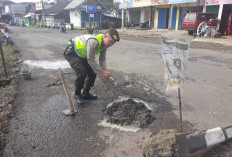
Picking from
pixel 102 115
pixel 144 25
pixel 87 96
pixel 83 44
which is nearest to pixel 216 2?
pixel 144 25

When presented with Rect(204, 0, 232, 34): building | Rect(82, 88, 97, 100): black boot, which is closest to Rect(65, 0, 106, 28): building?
Rect(204, 0, 232, 34): building

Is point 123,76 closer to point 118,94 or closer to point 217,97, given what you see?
point 118,94

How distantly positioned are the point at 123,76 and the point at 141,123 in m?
2.74

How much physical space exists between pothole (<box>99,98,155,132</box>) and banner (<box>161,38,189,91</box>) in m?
0.93

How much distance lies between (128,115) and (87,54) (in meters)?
1.27

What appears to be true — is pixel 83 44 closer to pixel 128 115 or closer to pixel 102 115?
pixel 102 115

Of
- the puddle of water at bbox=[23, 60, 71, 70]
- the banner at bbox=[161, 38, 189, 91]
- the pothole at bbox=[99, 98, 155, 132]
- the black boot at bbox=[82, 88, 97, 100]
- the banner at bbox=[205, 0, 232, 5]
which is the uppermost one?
the banner at bbox=[205, 0, 232, 5]

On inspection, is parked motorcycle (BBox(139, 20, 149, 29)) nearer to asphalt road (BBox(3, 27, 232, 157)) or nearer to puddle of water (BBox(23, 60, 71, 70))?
puddle of water (BBox(23, 60, 71, 70))

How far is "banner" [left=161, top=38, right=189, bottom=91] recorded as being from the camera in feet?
7.65

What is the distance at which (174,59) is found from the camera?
2404mm

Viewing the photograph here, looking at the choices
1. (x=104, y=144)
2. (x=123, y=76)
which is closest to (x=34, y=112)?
(x=104, y=144)

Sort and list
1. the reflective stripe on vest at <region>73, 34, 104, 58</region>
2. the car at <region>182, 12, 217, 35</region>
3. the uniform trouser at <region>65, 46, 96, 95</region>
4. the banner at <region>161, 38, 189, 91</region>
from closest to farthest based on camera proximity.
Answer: the banner at <region>161, 38, 189, 91</region>, the reflective stripe on vest at <region>73, 34, 104, 58</region>, the uniform trouser at <region>65, 46, 96, 95</region>, the car at <region>182, 12, 217, 35</region>

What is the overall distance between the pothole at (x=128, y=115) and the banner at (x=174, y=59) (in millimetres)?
932

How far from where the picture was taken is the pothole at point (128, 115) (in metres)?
3.13
